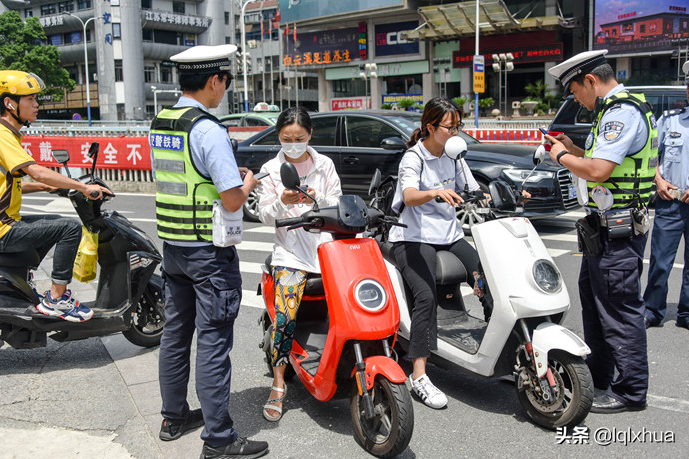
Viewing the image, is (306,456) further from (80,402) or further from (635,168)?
(635,168)

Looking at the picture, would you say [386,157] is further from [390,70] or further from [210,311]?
[390,70]

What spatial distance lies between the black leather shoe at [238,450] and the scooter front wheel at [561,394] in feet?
4.52

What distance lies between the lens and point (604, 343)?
12.7 ft

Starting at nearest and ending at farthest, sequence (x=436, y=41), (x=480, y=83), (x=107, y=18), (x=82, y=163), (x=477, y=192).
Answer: (x=477, y=192) → (x=82, y=163) → (x=480, y=83) → (x=436, y=41) → (x=107, y=18)

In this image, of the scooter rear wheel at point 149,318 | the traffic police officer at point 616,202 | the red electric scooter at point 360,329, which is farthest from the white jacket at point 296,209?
the scooter rear wheel at point 149,318

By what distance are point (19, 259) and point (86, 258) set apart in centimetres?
43

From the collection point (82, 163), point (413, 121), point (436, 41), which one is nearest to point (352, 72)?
point (436, 41)

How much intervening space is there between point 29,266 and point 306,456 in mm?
2425

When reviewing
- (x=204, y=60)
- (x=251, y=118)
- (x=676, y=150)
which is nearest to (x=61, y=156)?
(x=204, y=60)

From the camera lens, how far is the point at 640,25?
39.7 metres

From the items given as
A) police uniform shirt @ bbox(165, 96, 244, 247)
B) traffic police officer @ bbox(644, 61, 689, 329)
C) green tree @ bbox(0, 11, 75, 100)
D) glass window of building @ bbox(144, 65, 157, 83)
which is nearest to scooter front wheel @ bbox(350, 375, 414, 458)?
police uniform shirt @ bbox(165, 96, 244, 247)

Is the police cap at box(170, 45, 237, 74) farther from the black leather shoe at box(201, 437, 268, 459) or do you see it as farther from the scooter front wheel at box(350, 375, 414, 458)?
the black leather shoe at box(201, 437, 268, 459)

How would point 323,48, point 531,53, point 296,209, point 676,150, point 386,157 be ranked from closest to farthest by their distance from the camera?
1. point 296,209
2. point 676,150
3. point 386,157
4. point 531,53
5. point 323,48

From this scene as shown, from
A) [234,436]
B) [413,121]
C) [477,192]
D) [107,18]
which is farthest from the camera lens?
[107,18]
